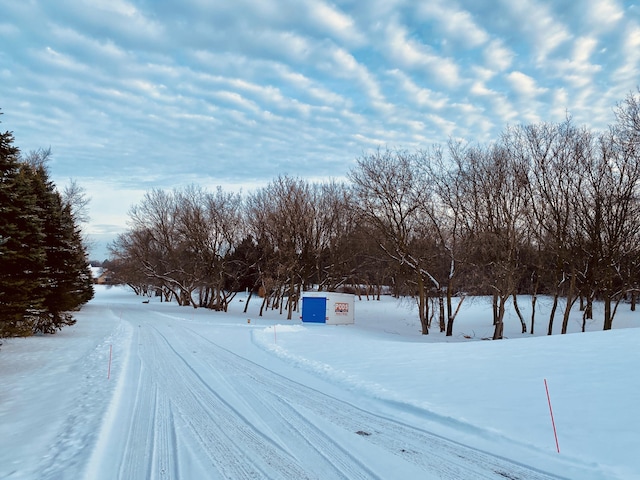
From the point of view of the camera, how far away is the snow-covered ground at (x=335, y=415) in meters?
5.52

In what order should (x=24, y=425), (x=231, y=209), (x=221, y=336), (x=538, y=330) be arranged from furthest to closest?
1. (x=231, y=209)
2. (x=538, y=330)
3. (x=221, y=336)
4. (x=24, y=425)

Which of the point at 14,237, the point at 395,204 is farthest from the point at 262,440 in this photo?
the point at 395,204

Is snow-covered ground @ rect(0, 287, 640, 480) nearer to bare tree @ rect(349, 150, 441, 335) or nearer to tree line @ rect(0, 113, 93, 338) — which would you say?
tree line @ rect(0, 113, 93, 338)

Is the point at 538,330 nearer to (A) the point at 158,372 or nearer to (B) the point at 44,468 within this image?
(A) the point at 158,372

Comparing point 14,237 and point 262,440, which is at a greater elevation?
point 14,237

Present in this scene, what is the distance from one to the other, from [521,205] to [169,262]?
1554 inches

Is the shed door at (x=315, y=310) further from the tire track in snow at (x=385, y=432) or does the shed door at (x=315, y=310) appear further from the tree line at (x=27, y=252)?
the tire track in snow at (x=385, y=432)

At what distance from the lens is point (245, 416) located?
7723 mm

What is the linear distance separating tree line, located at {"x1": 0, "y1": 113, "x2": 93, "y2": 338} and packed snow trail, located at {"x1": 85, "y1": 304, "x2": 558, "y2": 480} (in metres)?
4.53

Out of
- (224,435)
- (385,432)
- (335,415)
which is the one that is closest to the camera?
(224,435)

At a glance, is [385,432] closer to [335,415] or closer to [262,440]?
[335,415]

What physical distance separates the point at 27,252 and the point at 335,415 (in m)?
10.9

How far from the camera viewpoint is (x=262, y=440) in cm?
645

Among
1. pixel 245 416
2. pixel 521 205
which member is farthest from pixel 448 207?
pixel 245 416
